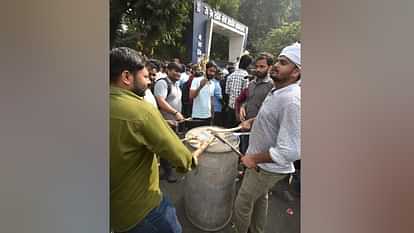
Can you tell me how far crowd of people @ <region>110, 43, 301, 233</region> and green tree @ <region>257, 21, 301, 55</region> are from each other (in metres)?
0.04

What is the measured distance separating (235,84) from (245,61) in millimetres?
510

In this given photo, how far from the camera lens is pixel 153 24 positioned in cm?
222

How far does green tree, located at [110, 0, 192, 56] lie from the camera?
1.87 metres

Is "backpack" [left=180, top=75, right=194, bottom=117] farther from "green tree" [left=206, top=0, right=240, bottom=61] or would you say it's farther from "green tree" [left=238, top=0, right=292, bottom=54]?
"green tree" [left=238, top=0, right=292, bottom=54]

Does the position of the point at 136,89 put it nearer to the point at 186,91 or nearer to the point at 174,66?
the point at 174,66

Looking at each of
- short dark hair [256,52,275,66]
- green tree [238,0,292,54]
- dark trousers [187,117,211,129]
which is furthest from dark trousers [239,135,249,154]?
dark trousers [187,117,211,129]

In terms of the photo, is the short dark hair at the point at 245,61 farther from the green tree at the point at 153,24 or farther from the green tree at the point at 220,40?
the green tree at the point at 153,24

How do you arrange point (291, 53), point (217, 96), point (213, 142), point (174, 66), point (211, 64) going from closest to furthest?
point (291, 53) → point (213, 142) → point (174, 66) → point (211, 64) → point (217, 96)

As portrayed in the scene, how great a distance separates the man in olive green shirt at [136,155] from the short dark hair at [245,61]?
1200 millimetres

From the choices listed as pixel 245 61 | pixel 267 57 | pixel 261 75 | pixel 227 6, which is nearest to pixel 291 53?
pixel 267 57
